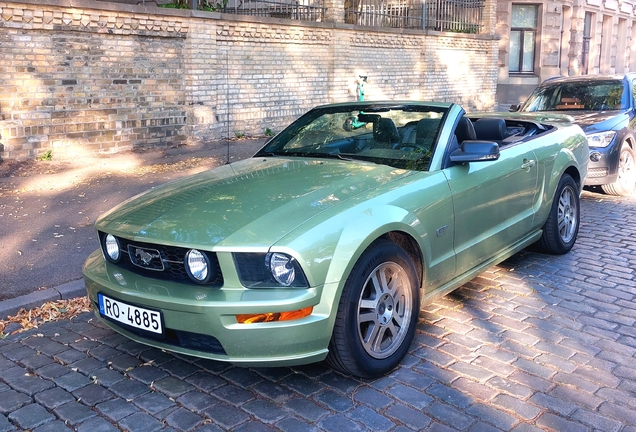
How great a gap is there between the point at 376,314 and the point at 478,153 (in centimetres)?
145

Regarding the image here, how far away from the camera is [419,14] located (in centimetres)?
1875

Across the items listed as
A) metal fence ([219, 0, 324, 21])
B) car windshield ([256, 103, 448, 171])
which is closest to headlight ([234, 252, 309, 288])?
car windshield ([256, 103, 448, 171])

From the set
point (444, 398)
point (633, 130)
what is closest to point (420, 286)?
point (444, 398)

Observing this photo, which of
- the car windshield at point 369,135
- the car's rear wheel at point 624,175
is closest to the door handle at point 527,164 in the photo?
the car windshield at point 369,135

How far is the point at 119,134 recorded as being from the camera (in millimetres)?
10625

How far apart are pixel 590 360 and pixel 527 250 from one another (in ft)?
8.18

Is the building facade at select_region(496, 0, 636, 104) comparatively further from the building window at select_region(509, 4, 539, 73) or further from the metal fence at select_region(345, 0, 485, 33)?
the metal fence at select_region(345, 0, 485, 33)

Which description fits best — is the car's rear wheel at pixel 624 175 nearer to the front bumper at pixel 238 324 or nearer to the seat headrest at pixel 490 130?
the seat headrest at pixel 490 130

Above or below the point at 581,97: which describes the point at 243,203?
below

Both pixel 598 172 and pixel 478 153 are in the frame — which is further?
pixel 598 172

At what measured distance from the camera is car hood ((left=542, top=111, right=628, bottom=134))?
9.11 meters

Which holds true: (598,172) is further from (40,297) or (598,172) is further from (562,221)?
(40,297)

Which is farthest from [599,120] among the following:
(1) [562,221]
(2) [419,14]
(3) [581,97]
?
(2) [419,14]

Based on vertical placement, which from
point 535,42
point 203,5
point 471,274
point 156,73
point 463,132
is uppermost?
point 535,42
